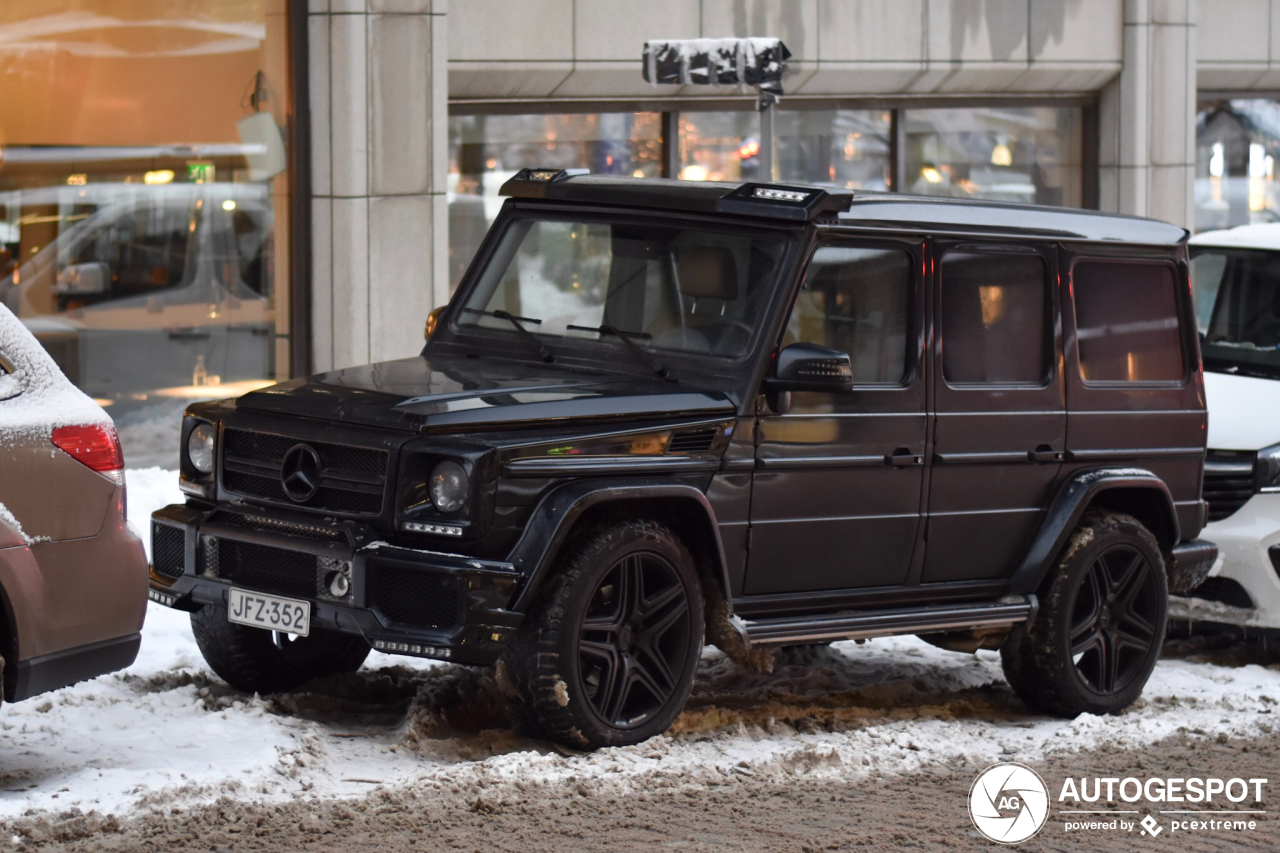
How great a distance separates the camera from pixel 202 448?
6723 mm

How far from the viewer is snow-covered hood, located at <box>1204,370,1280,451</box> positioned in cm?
898

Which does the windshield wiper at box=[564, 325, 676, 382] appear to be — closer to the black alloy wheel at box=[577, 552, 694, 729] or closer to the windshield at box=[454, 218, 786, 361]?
the windshield at box=[454, 218, 786, 361]

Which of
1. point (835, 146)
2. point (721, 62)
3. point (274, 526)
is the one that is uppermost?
point (835, 146)

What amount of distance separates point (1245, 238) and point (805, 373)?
5013 mm

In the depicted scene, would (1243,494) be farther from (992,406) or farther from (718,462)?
(718,462)

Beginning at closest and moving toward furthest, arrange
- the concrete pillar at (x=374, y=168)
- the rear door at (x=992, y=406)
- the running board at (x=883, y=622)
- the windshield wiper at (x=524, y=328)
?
the running board at (x=883, y=622) < the windshield wiper at (x=524, y=328) < the rear door at (x=992, y=406) < the concrete pillar at (x=374, y=168)

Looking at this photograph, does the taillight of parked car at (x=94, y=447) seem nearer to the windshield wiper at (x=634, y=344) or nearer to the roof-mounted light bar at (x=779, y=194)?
the windshield wiper at (x=634, y=344)

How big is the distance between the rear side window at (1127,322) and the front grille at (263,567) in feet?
11.2

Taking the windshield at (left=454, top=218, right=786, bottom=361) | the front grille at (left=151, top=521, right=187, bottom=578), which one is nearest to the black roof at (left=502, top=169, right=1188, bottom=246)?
the windshield at (left=454, top=218, right=786, bottom=361)

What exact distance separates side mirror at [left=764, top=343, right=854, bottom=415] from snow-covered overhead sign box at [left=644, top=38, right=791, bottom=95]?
4023 millimetres

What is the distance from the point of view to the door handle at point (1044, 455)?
7.54 meters

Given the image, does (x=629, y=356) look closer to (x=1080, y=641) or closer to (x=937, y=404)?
(x=937, y=404)

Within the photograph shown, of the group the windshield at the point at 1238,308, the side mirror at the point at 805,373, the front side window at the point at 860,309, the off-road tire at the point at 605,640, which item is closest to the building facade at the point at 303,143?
the windshield at the point at 1238,308

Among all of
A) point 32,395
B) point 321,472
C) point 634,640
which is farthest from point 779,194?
point 32,395
